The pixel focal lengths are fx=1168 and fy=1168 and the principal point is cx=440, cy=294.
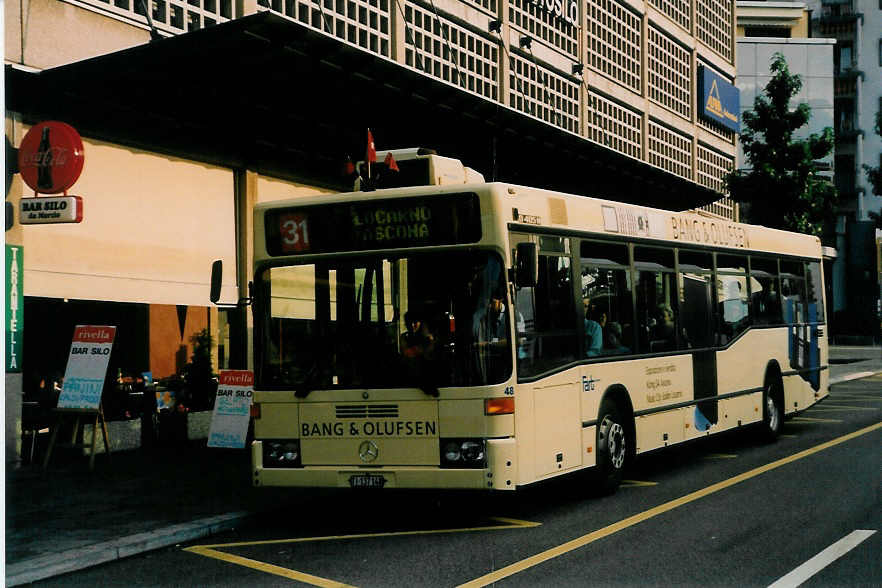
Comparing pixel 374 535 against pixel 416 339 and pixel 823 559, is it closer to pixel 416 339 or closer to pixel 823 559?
pixel 416 339

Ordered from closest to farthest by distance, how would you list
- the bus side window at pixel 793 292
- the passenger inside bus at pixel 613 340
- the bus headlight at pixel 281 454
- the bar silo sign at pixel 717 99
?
the bus headlight at pixel 281 454, the passenger inside bus at pixel 613 340, the bus side window at pixel 793 292, the bar silo sign at pixel 717 99

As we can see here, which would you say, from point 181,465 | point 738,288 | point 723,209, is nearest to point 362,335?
point 181,465

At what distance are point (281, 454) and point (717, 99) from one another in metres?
35.5

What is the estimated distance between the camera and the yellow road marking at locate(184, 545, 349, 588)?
7.24 metres

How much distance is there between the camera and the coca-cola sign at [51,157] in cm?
1261

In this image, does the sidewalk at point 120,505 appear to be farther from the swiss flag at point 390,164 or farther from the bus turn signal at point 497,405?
the swiss flag at point 390,164

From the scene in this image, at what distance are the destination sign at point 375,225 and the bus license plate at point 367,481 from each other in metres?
1.81

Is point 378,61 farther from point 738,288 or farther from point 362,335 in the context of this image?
point 362,335

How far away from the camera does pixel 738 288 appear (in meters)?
14.2

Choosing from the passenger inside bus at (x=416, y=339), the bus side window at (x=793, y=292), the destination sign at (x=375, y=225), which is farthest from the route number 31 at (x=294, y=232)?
the bus side window at (x=793, y=292)

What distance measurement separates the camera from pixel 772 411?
15.2 metres

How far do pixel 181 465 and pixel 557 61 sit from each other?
17.5 m

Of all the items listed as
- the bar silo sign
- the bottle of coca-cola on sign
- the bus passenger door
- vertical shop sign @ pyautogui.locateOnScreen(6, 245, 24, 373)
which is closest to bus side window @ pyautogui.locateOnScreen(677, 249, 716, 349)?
the bus passenger door

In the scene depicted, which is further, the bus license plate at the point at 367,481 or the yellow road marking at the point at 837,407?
the yellow road marking at the point at 837,407
